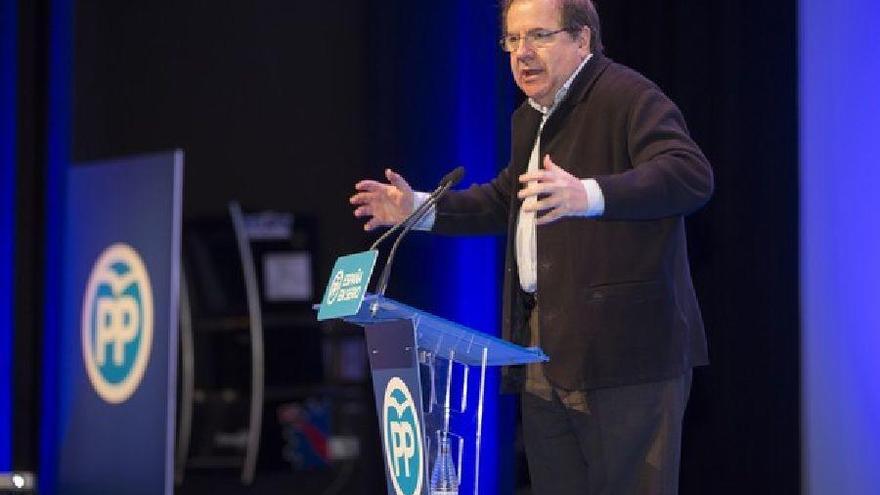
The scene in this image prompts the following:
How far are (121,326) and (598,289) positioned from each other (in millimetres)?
1022

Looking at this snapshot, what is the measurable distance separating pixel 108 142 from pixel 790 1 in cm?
221

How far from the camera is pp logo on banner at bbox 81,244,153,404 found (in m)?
2.77

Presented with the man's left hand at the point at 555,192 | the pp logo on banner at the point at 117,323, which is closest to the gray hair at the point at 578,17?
the man's left hand at the point at 555,192

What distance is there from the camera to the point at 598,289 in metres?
2.46

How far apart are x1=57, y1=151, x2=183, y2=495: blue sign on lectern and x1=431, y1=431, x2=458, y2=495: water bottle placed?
646 mm

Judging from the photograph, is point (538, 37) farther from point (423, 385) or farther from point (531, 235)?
point (423, 385)

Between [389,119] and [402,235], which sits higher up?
[389,119]

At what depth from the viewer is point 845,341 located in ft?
11.8

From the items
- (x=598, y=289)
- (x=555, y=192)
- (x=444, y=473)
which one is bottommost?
(x=444, y=473)

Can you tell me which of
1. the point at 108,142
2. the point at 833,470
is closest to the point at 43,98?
the point at 108,142

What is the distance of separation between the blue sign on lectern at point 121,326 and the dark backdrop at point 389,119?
1.47 meters

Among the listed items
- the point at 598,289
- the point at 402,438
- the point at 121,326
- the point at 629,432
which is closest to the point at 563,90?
the point at 598,289

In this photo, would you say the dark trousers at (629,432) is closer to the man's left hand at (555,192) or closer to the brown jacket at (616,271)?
the brown jacket at (616,271)

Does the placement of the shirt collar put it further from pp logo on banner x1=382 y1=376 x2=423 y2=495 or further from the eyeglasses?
Answer: pp logo on banner x1=382 y1=376 x2=423 y2=495
